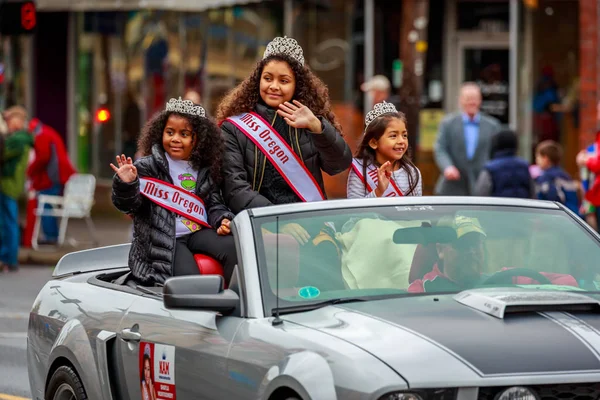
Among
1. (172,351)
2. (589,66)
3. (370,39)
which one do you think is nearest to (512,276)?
(172,351)

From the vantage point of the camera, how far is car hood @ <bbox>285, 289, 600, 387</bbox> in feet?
15.8

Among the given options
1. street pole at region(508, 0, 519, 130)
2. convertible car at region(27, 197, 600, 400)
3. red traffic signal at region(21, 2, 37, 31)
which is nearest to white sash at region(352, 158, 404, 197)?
convertible car at region(27, 197, 600, 400)

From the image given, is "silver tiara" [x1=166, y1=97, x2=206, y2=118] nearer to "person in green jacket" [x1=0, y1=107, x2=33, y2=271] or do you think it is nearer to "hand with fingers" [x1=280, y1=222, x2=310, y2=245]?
"hand with fingers" [x1=280, y1=222, x2=310, y2=245]

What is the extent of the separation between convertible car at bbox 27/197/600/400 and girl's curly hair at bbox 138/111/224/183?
0.98 metres

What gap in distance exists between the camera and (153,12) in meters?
27.7

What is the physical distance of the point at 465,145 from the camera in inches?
629

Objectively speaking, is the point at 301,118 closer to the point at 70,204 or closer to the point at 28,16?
the point at 28,16

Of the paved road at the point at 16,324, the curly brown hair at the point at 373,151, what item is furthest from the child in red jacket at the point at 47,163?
the curly brown hair at the point at 373,151

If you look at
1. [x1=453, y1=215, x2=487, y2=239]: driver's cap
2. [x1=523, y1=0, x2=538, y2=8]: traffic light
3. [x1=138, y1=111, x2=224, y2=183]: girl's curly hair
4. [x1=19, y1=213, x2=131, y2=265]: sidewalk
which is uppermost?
[x1=523, y1=0, x2=538, y2=8]: traffic light

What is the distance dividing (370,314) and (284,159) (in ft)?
8.13

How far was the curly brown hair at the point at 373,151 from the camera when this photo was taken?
8.08 m

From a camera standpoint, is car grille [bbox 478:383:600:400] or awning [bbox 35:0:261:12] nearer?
car grille [bbox 478:383:600:400]

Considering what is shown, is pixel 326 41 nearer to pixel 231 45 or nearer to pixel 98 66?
pixel 231 45

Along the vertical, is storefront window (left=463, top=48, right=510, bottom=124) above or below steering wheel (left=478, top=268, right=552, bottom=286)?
above
